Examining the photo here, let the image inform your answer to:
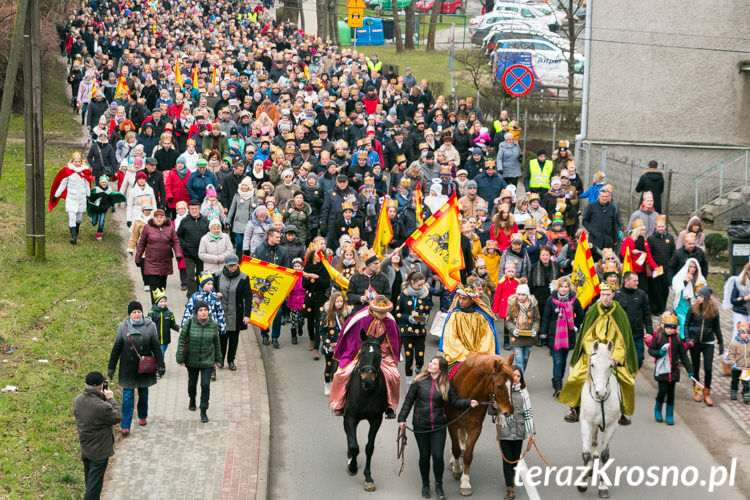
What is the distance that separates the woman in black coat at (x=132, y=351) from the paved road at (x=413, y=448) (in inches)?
71.6

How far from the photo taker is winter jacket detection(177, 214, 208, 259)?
19031 millimetres

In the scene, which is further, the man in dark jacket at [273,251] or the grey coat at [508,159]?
the grey coat at [508,159]

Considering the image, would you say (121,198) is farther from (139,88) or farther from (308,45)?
A: (308,45)

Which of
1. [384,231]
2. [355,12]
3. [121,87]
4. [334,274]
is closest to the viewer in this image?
[334,274]

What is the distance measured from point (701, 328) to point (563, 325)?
1.91 meters

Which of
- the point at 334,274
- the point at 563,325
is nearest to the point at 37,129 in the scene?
the point at 334,274

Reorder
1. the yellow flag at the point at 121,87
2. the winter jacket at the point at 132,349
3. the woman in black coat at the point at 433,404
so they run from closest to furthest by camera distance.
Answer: the woman in black coat at the point at 433,404, the winter jacket at the point at 132,349, the yellow flag at the point at 121,87

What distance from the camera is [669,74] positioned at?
2992cm

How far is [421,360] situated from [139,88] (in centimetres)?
1973

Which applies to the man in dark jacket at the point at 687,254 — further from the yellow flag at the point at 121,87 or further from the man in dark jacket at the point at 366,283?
the yellow flag at the point at 121,87

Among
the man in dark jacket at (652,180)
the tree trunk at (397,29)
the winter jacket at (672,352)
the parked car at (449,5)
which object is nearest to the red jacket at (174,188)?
the man in dark jacket at (652,180)

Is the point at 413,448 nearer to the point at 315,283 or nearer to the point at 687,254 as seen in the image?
the point at 315,283

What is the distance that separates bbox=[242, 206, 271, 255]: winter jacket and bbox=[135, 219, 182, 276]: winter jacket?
169 cm

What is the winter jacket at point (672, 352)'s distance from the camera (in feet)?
49.4
